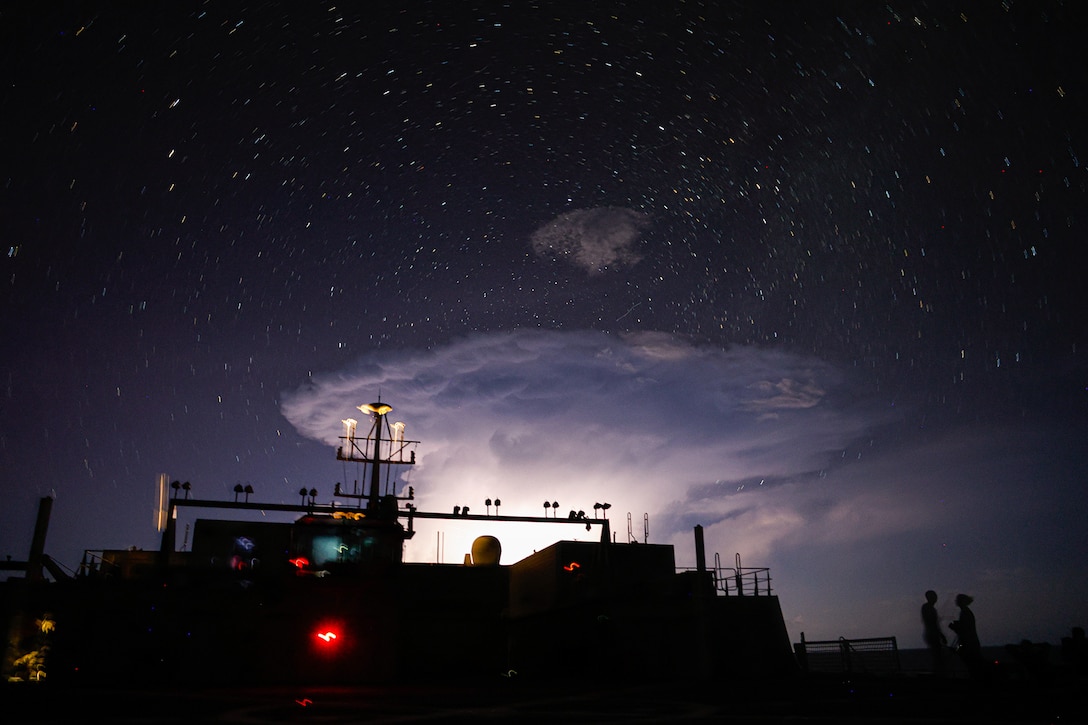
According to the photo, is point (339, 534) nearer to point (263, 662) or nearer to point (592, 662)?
point (263, 662)

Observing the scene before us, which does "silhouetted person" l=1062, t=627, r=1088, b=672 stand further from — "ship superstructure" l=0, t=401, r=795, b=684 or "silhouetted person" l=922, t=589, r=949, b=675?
"ship superstructure" l=0, t=401, r=795, b=684

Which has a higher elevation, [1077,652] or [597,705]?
[1077,652]

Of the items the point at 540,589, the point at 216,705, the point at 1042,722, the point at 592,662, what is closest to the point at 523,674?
the point at 540,589

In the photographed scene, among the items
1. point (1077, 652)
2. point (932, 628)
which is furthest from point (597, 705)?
point (1077, 652)

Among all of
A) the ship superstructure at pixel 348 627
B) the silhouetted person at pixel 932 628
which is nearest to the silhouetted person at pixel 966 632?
the silhouetted person at pixel 932 628

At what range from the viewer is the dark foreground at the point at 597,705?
12.5 meters

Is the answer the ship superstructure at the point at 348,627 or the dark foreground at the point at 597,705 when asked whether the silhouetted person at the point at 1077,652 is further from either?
the ship superstructure at the point at 348,627

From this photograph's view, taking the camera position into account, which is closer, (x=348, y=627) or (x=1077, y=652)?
(x=1077, y=652)

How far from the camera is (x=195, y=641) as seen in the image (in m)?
26.4

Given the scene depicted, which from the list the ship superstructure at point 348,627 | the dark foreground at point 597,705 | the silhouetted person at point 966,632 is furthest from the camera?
the ship superstructure at point 348,627

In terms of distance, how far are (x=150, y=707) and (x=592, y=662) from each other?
17.6m

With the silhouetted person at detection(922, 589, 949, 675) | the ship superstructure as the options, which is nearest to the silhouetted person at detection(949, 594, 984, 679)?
the silhouetted person at detection(922, 589, 949, 675)

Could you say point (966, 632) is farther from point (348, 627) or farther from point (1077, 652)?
point (348, 627)

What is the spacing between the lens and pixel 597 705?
52.6ft
